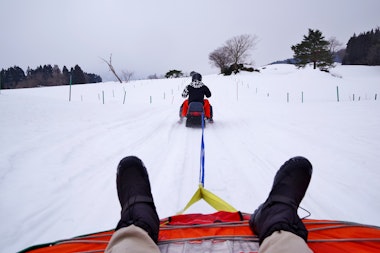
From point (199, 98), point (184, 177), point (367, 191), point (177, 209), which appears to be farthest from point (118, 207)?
point (199, 98)

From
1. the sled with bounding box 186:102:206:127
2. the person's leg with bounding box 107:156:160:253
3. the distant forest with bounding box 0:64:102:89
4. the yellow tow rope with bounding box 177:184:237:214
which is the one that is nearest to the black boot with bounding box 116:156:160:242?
the person's leg with bounding box 107:156:160:253

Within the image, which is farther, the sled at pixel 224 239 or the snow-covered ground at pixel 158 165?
the snow-covered ground at pixel 158 165

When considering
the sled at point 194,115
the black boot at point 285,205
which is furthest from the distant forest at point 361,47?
the black boot at point 285,205

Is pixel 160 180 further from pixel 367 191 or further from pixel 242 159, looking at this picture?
pixel 367 191

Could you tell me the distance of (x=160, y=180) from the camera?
93.7 inches

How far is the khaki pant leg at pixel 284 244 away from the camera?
93 centimetres

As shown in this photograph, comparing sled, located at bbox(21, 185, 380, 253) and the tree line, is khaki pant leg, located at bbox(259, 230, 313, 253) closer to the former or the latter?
sled, located at bbox(21, 185, 380, 253)

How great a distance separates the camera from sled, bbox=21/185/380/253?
3.84ft

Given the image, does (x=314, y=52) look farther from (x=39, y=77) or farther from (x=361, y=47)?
(x=39, y=77)

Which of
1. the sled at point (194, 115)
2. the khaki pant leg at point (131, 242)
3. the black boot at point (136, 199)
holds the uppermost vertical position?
the sled at point (194, 115)

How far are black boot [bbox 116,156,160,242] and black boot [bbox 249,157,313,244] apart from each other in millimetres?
602

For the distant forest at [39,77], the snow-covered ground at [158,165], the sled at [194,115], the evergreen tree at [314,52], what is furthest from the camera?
the distant forest at [39,77]

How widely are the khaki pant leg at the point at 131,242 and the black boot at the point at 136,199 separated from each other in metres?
0.07

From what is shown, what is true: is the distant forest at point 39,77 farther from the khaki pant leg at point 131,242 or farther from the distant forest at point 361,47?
the distant forest at point 361,47
